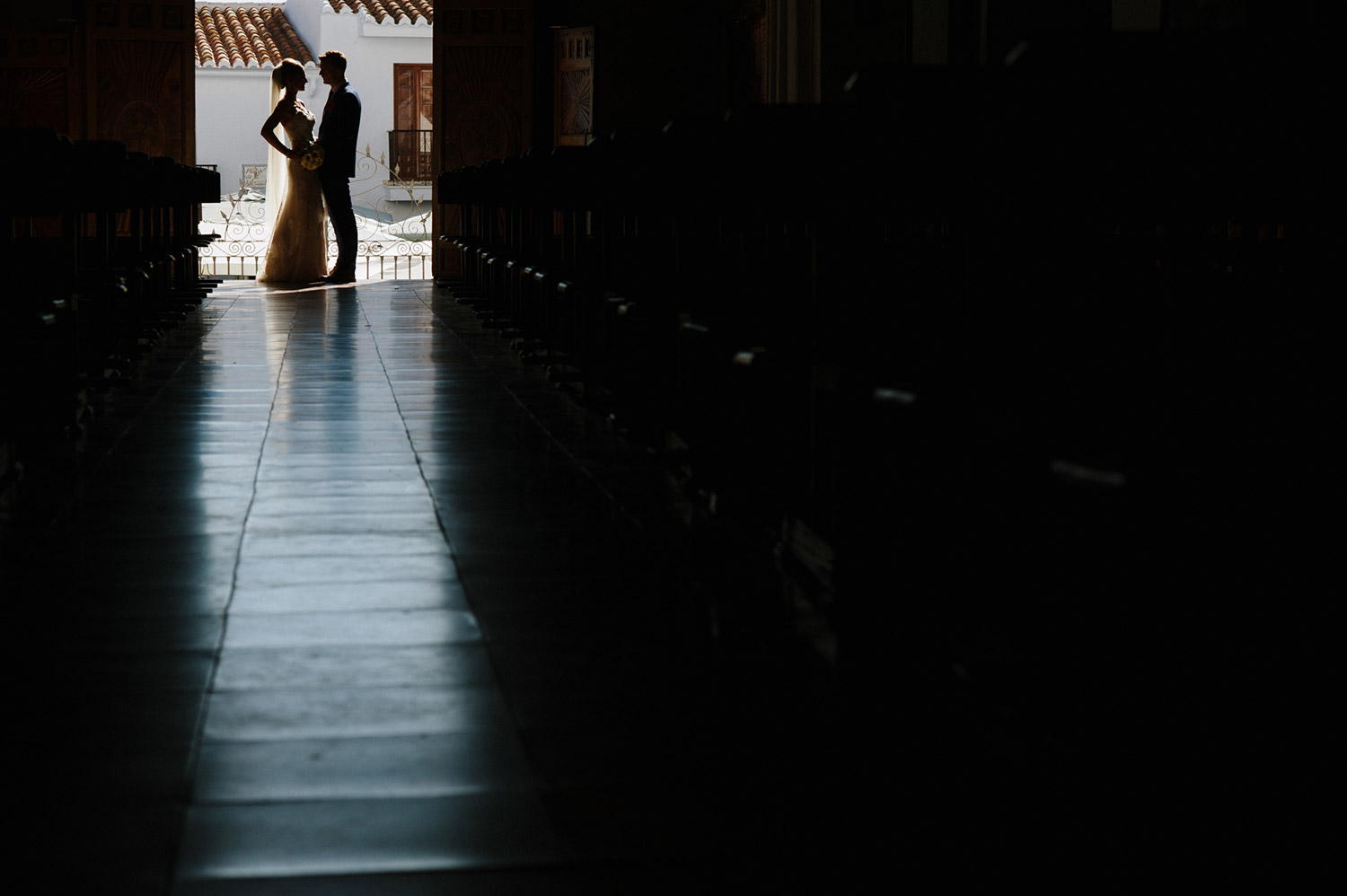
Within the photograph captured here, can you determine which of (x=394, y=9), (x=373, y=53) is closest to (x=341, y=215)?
(x=394, y=9)

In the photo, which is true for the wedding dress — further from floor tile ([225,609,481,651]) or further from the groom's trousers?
floor tile ([225,609,481,651])

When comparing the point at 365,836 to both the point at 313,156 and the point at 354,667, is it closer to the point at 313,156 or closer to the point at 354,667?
the point at 354,667

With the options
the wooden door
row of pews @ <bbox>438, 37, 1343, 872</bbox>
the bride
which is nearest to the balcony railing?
the wooden door

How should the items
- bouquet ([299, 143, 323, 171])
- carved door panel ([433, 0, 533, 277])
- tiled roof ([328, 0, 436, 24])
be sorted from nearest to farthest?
bouquet ([299, 143, 323, 171]), carved door panel ([433, 0, 533, 277]), tiled roof ([328, 0, 436, 24])

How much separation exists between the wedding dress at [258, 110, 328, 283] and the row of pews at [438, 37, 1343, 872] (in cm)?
890

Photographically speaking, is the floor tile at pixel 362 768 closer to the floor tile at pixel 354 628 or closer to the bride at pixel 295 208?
the floor tile at pixel 354 628

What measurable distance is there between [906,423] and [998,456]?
0.26 meters

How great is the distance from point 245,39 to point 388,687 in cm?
2523

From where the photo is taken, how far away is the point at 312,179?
11.8m

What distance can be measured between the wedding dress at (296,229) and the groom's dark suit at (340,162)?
4.8 inches

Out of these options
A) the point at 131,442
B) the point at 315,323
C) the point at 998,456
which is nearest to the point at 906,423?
the point at 998,456

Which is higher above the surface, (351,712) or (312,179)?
(312,179)

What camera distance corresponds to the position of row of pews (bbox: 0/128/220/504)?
395cm

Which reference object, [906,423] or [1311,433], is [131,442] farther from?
[1311,433]
